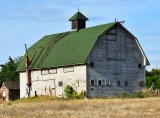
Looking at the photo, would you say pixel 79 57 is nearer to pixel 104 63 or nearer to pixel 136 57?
pixel 104 63

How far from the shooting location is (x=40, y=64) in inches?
2420

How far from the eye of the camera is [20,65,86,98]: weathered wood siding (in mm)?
55509

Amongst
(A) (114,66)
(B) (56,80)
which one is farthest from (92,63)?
(B) (56,80)

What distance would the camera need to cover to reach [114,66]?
5712cm

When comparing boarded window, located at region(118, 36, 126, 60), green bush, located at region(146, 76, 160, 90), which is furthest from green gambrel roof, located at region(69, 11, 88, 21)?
green bush, located at region(146, 76, 160, 90)

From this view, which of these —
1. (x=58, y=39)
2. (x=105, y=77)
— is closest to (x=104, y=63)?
(x=105, y=77)

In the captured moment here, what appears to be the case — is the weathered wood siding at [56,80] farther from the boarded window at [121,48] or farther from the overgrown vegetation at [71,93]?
the boarded window at [121,48]

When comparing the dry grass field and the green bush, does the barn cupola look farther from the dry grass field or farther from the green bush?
the dry grass field

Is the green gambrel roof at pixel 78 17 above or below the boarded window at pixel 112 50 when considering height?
above

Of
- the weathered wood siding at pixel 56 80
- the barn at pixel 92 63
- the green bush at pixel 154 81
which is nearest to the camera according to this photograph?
the barn at pixel 92 63

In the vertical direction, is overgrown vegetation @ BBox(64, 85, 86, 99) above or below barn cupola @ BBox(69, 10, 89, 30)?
below

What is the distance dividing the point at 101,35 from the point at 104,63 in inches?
129

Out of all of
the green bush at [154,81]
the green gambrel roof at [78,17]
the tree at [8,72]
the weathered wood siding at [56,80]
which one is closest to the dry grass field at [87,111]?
the weathered wood siding at [56,80]

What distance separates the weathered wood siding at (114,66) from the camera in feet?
182
